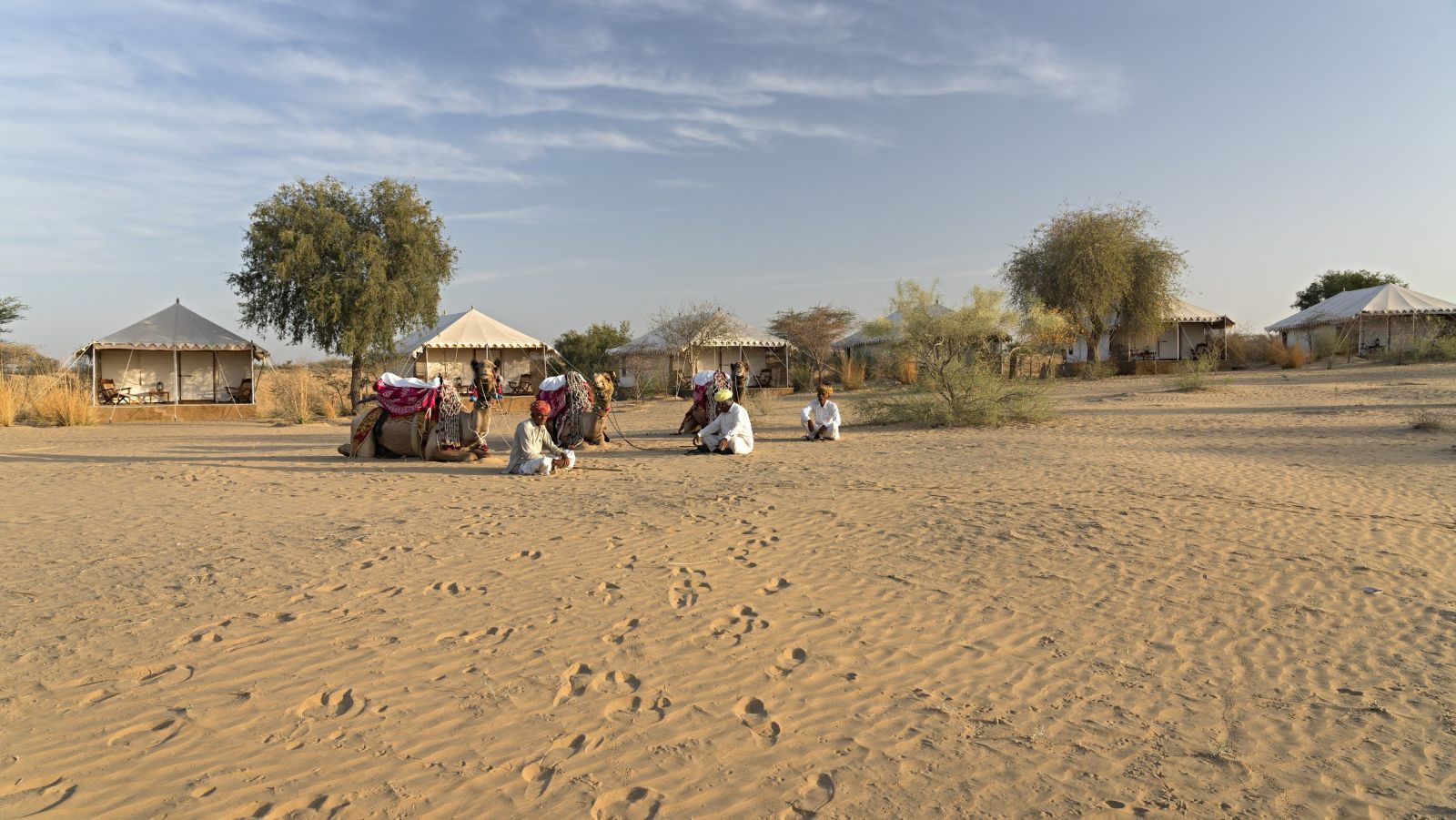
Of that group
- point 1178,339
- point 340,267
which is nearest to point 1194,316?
point 1178,339

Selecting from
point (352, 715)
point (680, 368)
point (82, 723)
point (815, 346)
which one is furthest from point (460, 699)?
point (815, 346)

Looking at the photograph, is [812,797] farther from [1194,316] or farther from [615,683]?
[1194,316]

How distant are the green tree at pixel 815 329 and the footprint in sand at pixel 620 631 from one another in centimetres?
3194

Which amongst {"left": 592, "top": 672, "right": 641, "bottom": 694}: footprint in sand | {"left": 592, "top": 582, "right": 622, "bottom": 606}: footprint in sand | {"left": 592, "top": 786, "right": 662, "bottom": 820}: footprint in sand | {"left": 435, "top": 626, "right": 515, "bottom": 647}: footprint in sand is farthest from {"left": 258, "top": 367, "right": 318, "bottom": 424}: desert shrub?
{"left": 592, "top": 786, "right": 662, "bottom": 820}: footprint in sand

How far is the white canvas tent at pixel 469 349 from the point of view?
27.6 metres

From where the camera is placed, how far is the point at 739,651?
4324 mm

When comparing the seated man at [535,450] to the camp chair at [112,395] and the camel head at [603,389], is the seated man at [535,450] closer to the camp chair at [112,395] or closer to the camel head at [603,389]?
the camel head at [603,389]

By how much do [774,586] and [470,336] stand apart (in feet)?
79.4

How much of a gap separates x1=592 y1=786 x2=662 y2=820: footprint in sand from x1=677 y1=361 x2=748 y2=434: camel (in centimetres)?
1035

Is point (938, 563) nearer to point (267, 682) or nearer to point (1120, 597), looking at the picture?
point (1120, 597)

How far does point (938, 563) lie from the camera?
5.96 meters

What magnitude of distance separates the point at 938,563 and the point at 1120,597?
3.91 feet

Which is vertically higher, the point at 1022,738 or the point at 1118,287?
the point at 1118,287

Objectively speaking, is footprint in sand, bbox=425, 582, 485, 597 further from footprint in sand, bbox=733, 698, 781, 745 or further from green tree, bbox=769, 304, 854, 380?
green tree, bbox=769, 304, 854, 380
